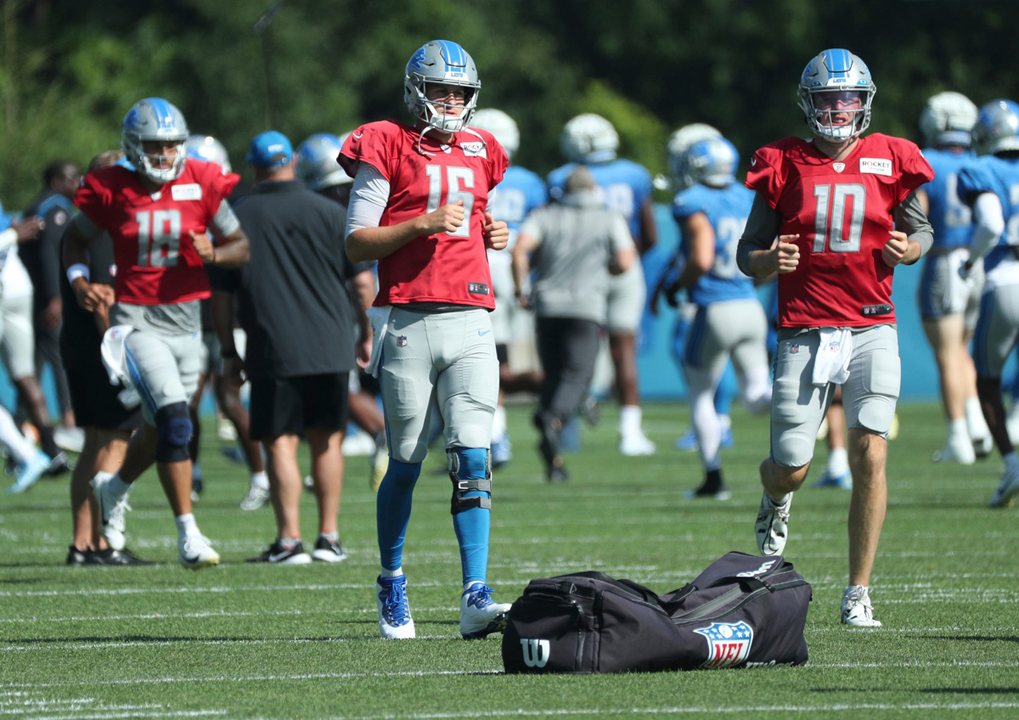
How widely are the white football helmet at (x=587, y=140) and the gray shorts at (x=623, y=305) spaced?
39.0 inches

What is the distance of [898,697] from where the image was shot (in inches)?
195

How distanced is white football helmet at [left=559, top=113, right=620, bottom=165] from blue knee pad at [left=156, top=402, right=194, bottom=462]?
24.3 feet

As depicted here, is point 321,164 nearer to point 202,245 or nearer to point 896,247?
point 202,245

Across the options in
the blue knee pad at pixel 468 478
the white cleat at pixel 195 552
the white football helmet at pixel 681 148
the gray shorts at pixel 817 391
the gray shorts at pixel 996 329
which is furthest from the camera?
the white football helmet at pixel 681 148

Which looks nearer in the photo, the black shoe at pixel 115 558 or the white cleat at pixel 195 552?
the white cleat at pixel 195 552

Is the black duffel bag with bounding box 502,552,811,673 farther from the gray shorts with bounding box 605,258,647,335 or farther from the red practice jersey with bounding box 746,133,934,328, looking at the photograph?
the gray shorts with bounding box 605,258,647,335

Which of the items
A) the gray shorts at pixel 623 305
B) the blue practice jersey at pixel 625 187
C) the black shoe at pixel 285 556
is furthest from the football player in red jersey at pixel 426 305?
the gray shorts at pixel 623 305

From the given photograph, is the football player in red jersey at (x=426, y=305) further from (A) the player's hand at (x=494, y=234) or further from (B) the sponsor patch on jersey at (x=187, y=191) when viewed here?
(B) the sponsor patch on jersey at (x=187, y=191)

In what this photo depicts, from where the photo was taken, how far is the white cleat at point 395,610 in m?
6.15

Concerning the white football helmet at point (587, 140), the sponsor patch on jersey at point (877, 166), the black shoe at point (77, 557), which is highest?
the white football helmet at point (587, 140)

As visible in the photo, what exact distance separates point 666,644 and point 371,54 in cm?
3158

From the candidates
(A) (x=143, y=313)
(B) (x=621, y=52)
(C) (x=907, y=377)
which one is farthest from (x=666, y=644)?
(B) (x=621, y=52)

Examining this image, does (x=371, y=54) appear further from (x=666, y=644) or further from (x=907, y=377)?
(x=666, y=644)

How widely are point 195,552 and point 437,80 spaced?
7.36 feet
